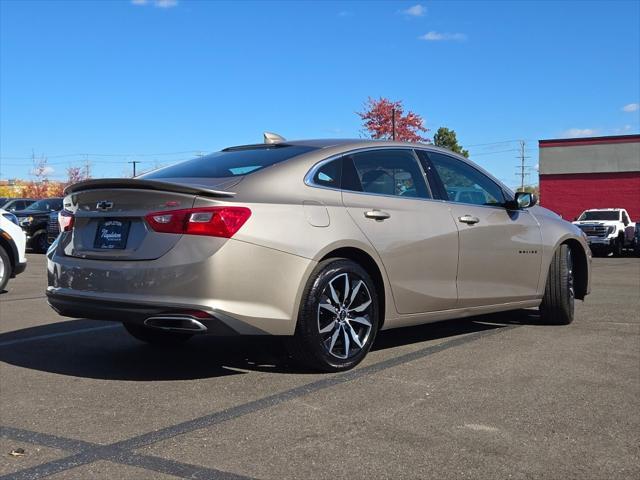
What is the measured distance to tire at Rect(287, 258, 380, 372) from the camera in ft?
15.0

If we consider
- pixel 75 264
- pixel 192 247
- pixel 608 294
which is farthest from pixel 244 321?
pixel 608 294

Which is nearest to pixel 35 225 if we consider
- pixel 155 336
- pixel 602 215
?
pixel 155 336

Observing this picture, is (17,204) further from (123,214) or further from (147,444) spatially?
(147,444)

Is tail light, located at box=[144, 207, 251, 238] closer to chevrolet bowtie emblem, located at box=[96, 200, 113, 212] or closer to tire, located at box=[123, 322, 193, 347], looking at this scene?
chevrolet bowtie emblem, located at box=[96, 200, 113, 212]

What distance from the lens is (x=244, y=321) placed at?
4.28m

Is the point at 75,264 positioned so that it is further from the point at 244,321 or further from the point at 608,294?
the point at 608,294

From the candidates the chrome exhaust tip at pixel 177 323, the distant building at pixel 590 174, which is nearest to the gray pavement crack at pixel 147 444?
the chrome exhaust tip at pixel 177 323

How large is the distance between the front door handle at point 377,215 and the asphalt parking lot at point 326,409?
1.04 meters

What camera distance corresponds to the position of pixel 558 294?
6641 millimetres

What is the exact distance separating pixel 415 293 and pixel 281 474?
2.53 m

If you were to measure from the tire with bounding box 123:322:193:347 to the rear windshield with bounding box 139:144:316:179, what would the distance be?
1242mm

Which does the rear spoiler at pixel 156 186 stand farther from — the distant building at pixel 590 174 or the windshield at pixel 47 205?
the distant building at pixel 590 174

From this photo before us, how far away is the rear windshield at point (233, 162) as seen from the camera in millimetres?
4891

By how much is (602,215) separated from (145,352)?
22.9m
